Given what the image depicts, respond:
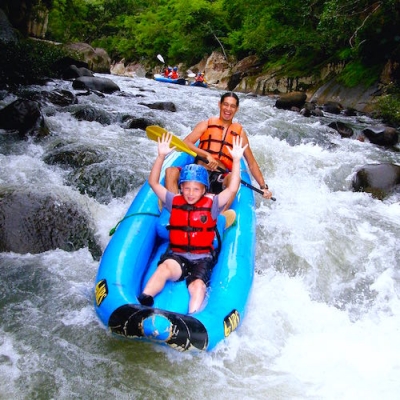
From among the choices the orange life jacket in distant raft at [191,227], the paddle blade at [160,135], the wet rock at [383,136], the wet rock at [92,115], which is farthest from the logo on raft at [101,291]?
the wet rock at [383,136]

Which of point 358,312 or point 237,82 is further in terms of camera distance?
point 237,82

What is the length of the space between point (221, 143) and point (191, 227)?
1.47 metres

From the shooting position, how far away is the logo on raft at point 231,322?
2.23 meters

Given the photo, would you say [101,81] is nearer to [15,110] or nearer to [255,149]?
Result: [15,110]

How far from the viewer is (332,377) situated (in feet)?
7.26

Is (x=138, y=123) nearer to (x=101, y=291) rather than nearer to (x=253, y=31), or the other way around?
(x=101, y=291)

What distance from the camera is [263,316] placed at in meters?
2.68

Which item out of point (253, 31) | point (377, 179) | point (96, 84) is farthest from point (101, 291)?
point (253, 31)

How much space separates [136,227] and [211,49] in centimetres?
2067

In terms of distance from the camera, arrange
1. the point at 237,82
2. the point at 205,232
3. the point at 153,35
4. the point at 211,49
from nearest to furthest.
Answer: the point at 205,232 < the point at 237,82 < the point at 211,49 < the point at 153,35

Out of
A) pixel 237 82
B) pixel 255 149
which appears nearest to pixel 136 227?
pixel 255 149

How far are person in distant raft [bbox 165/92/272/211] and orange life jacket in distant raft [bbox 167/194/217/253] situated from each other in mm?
1006

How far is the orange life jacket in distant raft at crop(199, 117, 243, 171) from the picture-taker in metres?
3.90

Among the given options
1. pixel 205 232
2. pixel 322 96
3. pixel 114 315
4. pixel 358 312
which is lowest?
pixel 358 312
